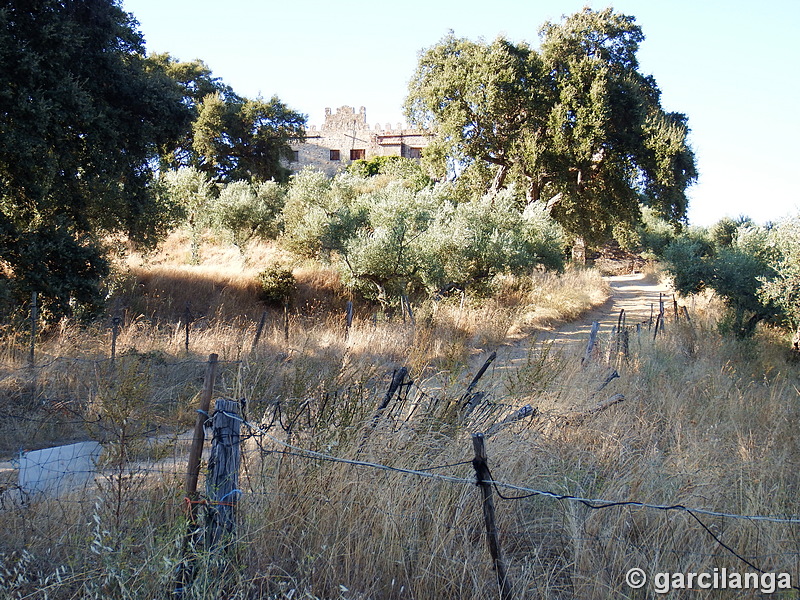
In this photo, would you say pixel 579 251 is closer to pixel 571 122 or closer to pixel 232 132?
pixel 571 122

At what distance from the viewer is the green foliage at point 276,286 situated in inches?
664

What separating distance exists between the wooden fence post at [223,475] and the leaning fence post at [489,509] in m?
1.26

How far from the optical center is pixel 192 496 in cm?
318

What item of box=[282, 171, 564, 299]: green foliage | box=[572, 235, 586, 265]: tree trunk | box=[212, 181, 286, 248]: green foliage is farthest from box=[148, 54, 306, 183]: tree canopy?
box=[572, 235, 586, 265]: tree trunk

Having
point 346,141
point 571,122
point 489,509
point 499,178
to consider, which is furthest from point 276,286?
point 346,141

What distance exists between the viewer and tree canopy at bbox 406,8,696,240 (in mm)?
22078

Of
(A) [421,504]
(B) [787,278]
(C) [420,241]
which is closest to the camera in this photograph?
(A) [421,504]

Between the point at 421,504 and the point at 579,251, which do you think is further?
the point at 579,251

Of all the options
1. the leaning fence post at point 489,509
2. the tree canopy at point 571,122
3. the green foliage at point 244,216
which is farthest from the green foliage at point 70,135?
the tree canopy at point 571,122

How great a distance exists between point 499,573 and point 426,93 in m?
24.0

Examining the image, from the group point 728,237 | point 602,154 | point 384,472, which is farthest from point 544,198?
point 384,472

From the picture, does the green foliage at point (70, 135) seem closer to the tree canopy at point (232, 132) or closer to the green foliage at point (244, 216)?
the green foliage at point (244, 216)

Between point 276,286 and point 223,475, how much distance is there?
13969mm

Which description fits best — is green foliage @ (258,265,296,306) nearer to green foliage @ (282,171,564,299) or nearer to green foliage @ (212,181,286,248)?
green foliage @ (282,171,564,299)
